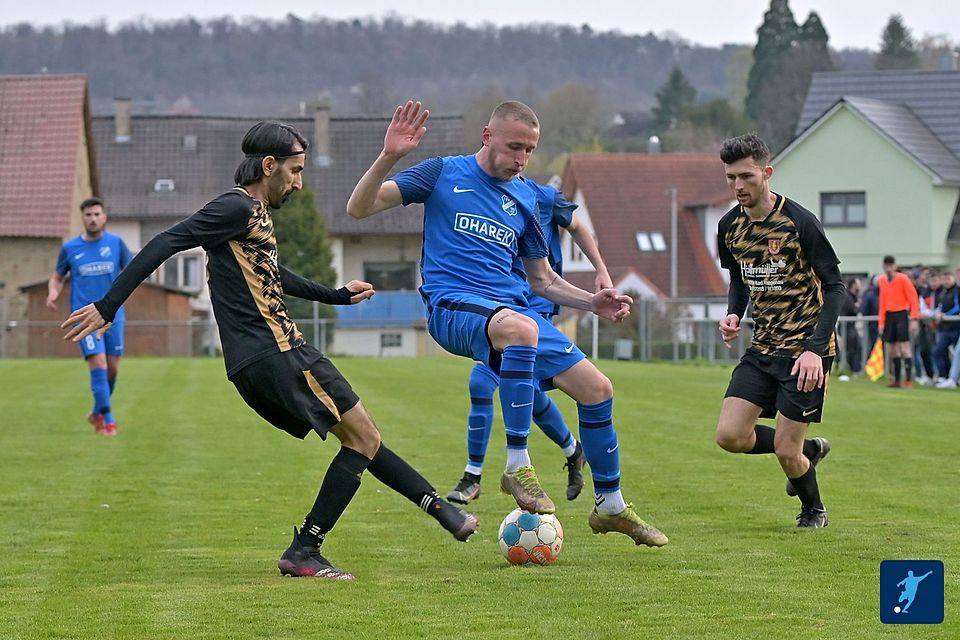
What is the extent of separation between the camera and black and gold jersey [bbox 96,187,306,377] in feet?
22.3

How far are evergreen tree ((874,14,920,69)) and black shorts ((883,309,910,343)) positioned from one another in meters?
88.7

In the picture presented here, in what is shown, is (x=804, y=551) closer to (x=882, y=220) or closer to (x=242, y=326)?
(x=242, y=326)

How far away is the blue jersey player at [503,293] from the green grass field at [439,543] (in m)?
0.42

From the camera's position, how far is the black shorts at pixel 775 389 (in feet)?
26.9

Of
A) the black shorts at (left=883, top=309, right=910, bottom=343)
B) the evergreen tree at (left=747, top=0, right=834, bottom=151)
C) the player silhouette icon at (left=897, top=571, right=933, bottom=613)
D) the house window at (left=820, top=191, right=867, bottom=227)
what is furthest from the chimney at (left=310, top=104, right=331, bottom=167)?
the player silhouette icon at (left=897, top=571, right=933, bottom=613)

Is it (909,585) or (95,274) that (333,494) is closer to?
(909,585)

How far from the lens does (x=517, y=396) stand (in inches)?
293

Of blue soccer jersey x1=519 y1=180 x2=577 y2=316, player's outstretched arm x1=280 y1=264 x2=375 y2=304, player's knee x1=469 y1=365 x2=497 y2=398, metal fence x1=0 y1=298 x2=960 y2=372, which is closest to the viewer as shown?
player's outstretched arm x1=280 y1=264 x2=375 y2=304

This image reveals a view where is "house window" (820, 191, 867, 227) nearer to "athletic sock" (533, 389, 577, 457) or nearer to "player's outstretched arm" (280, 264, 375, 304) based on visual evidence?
"athletic sock" (533, 389, 577, 457)

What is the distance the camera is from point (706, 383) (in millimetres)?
24250

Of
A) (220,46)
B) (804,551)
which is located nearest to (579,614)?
(804,551)

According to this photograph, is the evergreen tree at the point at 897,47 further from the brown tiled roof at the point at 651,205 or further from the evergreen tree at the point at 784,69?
the brown tiled roof at the point at 651,205

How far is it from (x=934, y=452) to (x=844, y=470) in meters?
1.68

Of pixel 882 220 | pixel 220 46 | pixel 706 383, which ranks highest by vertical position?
pixel 220 46
